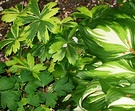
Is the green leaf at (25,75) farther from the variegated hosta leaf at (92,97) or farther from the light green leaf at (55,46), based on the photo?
the variegated hosta leaf at (92,97)

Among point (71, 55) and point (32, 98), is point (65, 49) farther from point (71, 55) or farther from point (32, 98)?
point (32, 98)

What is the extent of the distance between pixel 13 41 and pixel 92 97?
0.77 m

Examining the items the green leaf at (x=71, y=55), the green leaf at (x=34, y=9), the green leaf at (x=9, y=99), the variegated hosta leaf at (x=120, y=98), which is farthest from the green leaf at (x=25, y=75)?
the variegated hosta leaf at (x=120, y=98)

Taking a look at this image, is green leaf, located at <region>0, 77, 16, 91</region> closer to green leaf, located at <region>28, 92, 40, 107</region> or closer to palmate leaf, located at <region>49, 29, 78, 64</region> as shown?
green leaf, located at <region>28, 92, 40, 107</region>

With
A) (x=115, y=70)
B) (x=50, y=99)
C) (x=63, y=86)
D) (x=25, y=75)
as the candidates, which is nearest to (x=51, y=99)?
(x=50, y=99)

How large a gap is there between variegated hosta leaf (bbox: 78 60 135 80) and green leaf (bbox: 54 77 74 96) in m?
0.29

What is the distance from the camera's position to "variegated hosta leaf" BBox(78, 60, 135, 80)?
70.5 inches

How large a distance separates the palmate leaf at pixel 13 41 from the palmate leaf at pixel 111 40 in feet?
1.95

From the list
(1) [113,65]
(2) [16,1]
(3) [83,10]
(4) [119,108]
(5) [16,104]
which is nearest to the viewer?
(4) [119,108]

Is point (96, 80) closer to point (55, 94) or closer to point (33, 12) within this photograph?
point (55, 94)

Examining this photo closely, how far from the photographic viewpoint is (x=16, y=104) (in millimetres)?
2064

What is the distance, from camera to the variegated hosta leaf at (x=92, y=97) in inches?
69.5

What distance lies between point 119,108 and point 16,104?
74 centimetres

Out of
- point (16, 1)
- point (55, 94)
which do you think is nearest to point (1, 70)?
point (55, 94)
